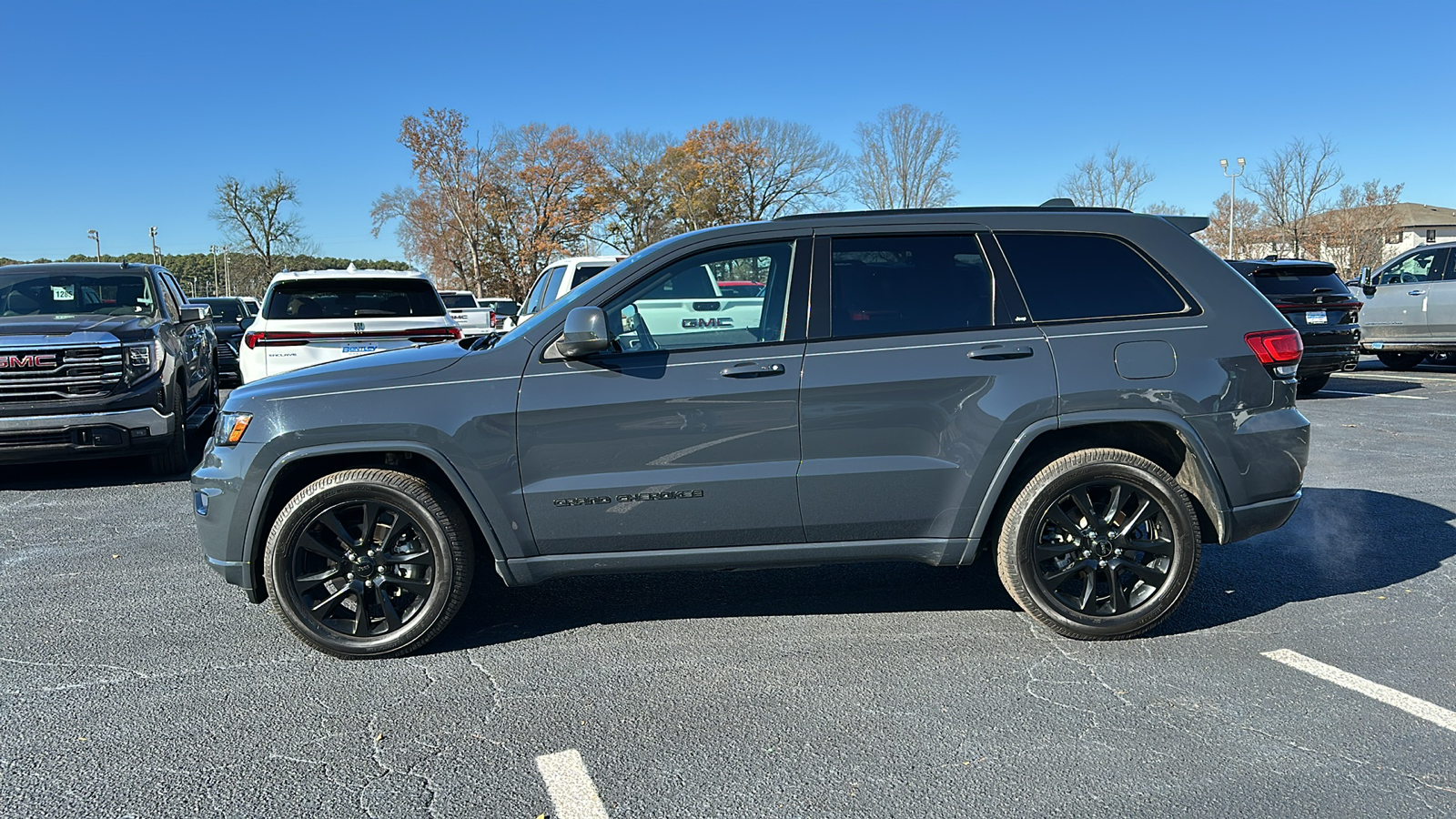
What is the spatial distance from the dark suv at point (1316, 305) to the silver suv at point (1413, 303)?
12.9 feet

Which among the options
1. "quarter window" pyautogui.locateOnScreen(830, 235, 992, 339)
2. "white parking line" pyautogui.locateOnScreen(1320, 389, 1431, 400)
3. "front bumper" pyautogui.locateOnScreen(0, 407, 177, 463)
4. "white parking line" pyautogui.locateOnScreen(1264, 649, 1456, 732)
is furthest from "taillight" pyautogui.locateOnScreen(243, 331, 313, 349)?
"white parking line" pyautogui.locateOnScreen(1320, 389, 1431, 400)

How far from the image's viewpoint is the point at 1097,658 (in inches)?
157

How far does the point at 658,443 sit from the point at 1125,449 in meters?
2.05

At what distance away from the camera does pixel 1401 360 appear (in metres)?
17.5

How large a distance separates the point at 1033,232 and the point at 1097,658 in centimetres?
181

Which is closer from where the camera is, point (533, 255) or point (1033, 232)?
point (1033, 232)

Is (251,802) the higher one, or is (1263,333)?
(1263,333)

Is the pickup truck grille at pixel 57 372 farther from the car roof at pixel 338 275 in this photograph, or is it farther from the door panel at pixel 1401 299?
the door panel at pixel 1401 299

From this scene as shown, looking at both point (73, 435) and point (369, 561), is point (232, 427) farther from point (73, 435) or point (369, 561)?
point (73, 435)

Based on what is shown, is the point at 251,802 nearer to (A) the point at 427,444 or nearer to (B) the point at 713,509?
(A) the point at 427,444

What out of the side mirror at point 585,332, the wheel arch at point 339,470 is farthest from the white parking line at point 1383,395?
the wheel arch at point 339,470

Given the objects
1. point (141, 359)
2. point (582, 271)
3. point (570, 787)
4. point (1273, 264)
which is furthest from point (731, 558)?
point (1273, 264)

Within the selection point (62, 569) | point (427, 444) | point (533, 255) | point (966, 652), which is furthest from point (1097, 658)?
point (533, 255)

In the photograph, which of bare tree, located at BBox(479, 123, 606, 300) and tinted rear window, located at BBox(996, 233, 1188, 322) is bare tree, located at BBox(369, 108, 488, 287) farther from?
tinted rear window, located at BBox(996, 233, 1188, 322)
